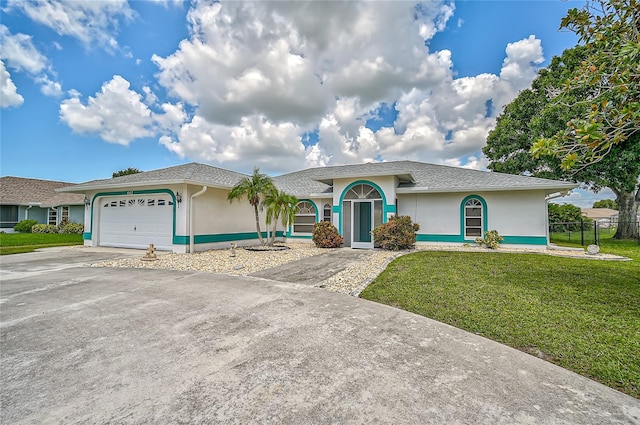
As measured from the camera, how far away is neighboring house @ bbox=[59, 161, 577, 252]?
13.1 metres

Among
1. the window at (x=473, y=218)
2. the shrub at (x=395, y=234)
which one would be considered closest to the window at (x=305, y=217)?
the shrub at (x=395, y=234)

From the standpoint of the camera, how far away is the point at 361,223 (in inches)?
578

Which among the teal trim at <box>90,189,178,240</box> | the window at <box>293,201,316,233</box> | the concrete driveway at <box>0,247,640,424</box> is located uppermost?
the teal trim at <box>90,189,178,240</box>

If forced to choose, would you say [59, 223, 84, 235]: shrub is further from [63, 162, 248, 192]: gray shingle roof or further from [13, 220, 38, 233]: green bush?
[63, 162, 248, 192]: gray shingle roof

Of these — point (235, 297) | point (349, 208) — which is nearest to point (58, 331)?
point (235, 297)

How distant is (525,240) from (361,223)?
786cm

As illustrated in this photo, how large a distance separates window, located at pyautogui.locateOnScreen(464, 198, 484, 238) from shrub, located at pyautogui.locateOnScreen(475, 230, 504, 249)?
0.57 m

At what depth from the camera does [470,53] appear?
1396cm

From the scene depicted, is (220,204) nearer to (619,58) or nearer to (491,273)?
(491,273)

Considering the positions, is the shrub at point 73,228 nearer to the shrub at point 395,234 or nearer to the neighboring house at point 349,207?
the neighboring house at point 349,207

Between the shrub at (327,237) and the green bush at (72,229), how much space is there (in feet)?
64.9

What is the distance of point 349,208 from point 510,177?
860 centimetres

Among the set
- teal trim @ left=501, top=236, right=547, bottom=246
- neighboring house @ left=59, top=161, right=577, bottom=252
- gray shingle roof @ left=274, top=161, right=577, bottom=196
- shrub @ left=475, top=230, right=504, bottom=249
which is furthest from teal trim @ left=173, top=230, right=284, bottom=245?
→ teal trim @ left=501, top=236, right=547, bottom=246

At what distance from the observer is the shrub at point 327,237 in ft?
46.9
